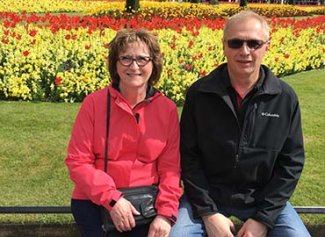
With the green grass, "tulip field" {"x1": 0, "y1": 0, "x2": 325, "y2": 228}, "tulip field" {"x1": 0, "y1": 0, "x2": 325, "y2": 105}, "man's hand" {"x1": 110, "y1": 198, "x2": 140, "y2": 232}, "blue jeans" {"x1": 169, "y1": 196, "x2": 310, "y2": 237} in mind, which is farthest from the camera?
"tulip field" {"x1": 0, "y1": 0, "x2": 325, "y2": 105}

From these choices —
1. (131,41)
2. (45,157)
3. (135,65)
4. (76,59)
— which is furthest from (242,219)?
(76,59)

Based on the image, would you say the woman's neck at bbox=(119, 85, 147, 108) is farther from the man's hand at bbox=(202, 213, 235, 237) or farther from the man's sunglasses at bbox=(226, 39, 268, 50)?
the man's hand at bbox=(202, 213, 235, 237)

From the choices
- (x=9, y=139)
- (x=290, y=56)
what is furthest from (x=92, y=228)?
(x=290, y=56)

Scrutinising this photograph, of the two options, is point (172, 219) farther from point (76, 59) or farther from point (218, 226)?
point (76, 59)

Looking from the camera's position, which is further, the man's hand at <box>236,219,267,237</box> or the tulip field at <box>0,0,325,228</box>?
the tulip field at <box>0,0,325,228</box>

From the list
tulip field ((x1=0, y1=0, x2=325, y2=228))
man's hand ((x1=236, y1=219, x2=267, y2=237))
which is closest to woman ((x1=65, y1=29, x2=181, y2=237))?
man's hand ((x1=236, y1=219, x2=267, y2=237))

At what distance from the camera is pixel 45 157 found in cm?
473

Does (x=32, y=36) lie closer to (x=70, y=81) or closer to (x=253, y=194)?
(x=70, y=81)

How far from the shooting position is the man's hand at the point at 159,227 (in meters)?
2.69

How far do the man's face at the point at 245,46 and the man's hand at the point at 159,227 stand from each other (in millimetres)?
867

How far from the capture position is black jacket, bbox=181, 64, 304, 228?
2814mm

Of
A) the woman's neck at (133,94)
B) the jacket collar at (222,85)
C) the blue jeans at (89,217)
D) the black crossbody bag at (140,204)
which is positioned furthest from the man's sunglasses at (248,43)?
the blue jeans at (89,217)

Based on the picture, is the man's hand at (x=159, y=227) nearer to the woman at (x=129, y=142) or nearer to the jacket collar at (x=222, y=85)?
the woman at (x=129, y=142)

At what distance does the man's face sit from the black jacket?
0.13m
